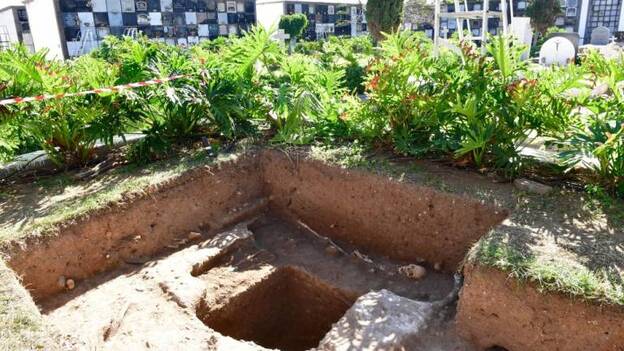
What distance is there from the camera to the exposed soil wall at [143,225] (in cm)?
338

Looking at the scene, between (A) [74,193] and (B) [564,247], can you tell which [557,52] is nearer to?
(B) [564,247]

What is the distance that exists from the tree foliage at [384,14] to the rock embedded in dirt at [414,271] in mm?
11939

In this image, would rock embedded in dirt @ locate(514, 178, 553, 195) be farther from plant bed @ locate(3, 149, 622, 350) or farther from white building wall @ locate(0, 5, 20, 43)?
white building wall @ locate(0, 5, 20, 43)

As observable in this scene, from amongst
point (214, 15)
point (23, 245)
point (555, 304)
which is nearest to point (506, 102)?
point (555, 304)

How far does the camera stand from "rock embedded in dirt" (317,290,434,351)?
285cm

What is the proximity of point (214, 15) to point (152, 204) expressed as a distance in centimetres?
1661

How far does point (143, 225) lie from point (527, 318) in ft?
9.41

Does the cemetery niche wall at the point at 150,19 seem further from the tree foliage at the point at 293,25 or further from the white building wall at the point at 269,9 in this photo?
the white building wall at the point at 269,9

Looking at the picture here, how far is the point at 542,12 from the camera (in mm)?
21859

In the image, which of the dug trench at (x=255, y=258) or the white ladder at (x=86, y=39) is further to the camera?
the white ladder at (x=86, y=39)

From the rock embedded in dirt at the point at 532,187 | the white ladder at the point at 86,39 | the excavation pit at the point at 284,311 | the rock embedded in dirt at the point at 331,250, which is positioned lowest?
the excavation pit at the point at 284,311

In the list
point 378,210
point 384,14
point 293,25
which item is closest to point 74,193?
point 378,210

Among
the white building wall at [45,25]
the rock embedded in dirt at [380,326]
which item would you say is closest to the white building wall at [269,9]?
the white building wall at [45,25]

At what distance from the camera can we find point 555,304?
8.37ft
